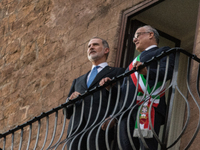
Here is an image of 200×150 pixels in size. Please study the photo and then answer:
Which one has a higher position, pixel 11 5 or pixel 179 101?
pixel 11 5

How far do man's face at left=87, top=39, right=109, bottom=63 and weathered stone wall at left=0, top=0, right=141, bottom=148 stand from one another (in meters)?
0.96

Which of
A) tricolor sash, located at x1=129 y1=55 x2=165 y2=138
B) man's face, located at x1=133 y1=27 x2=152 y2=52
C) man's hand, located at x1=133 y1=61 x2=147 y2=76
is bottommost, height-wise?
tricolor sash, located at x1=129 y1=55 x2=165 y2=138

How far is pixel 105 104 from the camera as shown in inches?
205

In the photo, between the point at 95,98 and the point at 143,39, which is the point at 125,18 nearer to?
the point at 143,39

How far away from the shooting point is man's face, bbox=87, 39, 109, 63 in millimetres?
5620

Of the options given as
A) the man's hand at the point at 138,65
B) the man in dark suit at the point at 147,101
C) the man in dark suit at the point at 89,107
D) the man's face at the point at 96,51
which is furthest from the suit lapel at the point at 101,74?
the man's hand at the point at 138,65

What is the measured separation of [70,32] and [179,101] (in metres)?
1.84

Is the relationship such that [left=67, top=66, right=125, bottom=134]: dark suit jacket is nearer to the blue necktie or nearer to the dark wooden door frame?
the blue necktie

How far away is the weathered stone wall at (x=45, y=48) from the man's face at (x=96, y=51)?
0.96m

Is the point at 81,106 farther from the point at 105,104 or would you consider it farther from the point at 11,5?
the point at 11,5

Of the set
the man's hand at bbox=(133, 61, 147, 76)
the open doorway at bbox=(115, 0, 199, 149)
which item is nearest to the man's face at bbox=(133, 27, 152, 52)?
the man's hand at bbox=(133, 61, 147, 76)

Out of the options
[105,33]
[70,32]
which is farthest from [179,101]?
[70,32]

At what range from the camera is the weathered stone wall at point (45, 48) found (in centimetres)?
716

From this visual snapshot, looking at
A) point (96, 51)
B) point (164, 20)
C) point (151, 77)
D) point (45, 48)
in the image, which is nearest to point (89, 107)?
point (96, 51)
